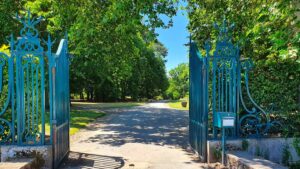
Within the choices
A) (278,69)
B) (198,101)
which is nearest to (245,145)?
(198,101)

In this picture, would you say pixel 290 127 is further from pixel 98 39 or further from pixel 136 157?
pixel 98 39

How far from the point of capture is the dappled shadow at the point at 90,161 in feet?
23.9

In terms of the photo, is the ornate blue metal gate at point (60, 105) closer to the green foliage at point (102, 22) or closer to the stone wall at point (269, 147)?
the green foliage at point (102, 22)

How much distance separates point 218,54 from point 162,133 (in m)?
6.31

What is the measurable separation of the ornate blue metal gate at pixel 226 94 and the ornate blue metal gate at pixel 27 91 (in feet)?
10.6

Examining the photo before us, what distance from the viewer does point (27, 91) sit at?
6.43 m

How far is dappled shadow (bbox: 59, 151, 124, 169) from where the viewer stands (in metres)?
7.27

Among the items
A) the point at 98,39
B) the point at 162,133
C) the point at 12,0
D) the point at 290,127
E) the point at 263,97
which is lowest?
the point at 162,133

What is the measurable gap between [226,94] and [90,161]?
3.57m

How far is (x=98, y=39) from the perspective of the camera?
13.1 meters

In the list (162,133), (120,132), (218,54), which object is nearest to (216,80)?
(218,54)

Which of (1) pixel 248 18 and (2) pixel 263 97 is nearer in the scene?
(2) pixel 263 97

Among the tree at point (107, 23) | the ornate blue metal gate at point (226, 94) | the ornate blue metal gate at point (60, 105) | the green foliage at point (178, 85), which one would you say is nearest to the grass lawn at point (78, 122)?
the tree at point (107, 23)

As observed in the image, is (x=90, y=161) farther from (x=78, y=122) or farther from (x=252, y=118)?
(x=78, y=122)
